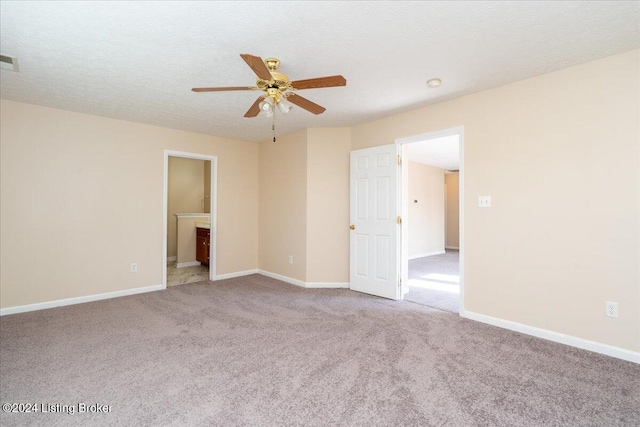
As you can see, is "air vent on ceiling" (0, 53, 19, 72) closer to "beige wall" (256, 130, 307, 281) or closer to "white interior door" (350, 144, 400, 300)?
"beige wall" (256, 130, 307, 281)

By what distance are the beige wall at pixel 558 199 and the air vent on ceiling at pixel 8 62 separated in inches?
166

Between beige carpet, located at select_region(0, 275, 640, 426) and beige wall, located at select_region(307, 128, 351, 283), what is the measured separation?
4.14ft

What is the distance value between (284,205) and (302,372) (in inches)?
126

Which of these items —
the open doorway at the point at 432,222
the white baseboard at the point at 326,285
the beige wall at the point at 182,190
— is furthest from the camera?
the beige wall at the point at 182,190

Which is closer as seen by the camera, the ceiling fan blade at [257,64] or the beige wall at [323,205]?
the ceiling fan blade at [257,64]

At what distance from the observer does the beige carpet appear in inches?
66.4

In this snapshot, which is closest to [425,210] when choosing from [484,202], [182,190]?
[484,202]

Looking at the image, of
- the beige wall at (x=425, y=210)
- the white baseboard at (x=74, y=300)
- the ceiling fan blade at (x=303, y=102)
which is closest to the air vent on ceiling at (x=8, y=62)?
the ceiling fan blade at (x=303, y=102)

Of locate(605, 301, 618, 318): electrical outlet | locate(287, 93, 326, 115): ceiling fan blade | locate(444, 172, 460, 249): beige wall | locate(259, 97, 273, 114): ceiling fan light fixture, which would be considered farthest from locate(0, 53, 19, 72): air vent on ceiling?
locate(444, 172, 460, 249): beige wall

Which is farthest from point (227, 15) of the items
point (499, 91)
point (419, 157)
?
point (419, 157)

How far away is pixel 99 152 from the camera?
396 centimetres

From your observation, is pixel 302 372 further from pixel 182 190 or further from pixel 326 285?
pixel 182 190

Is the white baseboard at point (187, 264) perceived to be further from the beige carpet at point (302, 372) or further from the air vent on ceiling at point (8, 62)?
the air vent on ceiling at point (8, 62)

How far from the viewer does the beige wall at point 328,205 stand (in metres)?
4.53
